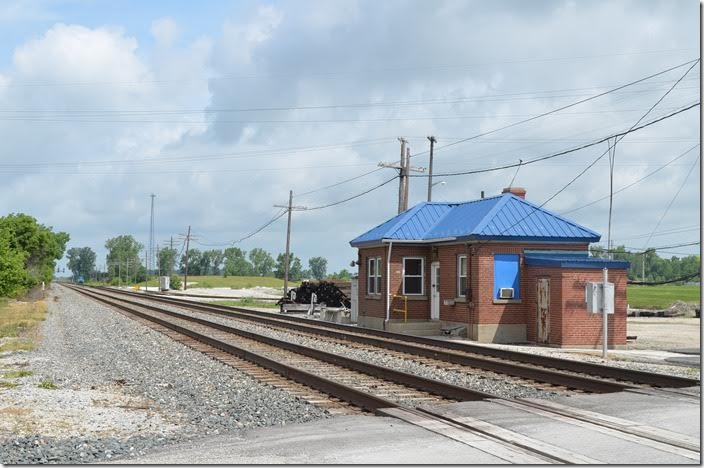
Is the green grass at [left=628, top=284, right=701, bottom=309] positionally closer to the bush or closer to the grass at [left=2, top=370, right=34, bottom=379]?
the grass at [left=2, top=370, right=34, bottom=379]

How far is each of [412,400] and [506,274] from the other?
13164mm

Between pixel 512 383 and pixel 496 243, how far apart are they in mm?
10751

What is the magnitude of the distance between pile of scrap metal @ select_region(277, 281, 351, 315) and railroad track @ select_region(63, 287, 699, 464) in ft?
78.5

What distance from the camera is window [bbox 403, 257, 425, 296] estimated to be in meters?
30.0

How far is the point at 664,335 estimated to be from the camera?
28.9 meters

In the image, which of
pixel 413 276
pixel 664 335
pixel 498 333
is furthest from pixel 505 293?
pixel 664 335

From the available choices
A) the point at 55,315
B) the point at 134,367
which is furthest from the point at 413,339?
the point at 55,315

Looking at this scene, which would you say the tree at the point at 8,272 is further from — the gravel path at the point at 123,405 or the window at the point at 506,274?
the window at the point at 506,274

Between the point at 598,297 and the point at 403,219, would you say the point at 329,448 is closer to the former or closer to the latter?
the point at 598,297

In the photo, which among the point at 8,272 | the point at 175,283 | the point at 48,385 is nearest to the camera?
the point at 48,385

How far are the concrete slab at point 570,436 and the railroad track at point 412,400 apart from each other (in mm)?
149

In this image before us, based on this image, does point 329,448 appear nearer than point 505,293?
Yes

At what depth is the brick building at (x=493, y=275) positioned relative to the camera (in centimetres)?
2266

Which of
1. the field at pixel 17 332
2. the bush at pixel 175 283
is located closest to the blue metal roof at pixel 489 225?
the field at pixel 17 332
